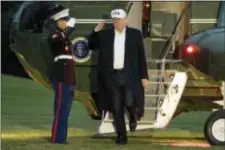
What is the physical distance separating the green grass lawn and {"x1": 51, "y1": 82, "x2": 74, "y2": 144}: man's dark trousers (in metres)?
0.16

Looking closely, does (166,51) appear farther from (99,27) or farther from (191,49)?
(99,27)

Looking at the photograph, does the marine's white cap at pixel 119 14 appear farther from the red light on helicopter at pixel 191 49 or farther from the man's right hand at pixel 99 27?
the red light on helicopter at pixel 191 49

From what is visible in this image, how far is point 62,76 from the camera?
9.26m

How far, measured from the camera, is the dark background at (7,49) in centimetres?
1644

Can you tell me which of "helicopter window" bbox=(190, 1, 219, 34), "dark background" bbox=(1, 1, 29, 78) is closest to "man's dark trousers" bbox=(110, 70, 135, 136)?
"helicopter window" bbox=(190, 1, 219, 34)

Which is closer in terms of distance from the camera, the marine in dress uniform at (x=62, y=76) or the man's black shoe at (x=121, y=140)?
the marine in dress uniform at (x=62, y=76)

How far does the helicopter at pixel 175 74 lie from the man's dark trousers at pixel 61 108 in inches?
30.6

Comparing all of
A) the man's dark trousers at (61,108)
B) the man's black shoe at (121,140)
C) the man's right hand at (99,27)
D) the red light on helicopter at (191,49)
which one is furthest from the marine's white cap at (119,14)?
the man's black shoe at (121,140)

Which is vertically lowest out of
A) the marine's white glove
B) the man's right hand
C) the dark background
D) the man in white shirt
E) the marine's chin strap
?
the dark background

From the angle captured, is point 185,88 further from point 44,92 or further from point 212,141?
point 44,92

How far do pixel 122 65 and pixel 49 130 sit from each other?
2.93 m

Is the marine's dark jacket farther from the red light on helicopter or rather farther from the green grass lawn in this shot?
the red light on helicopter

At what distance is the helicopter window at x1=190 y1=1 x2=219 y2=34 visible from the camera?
1043 centimetres

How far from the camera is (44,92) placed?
19.3 m
